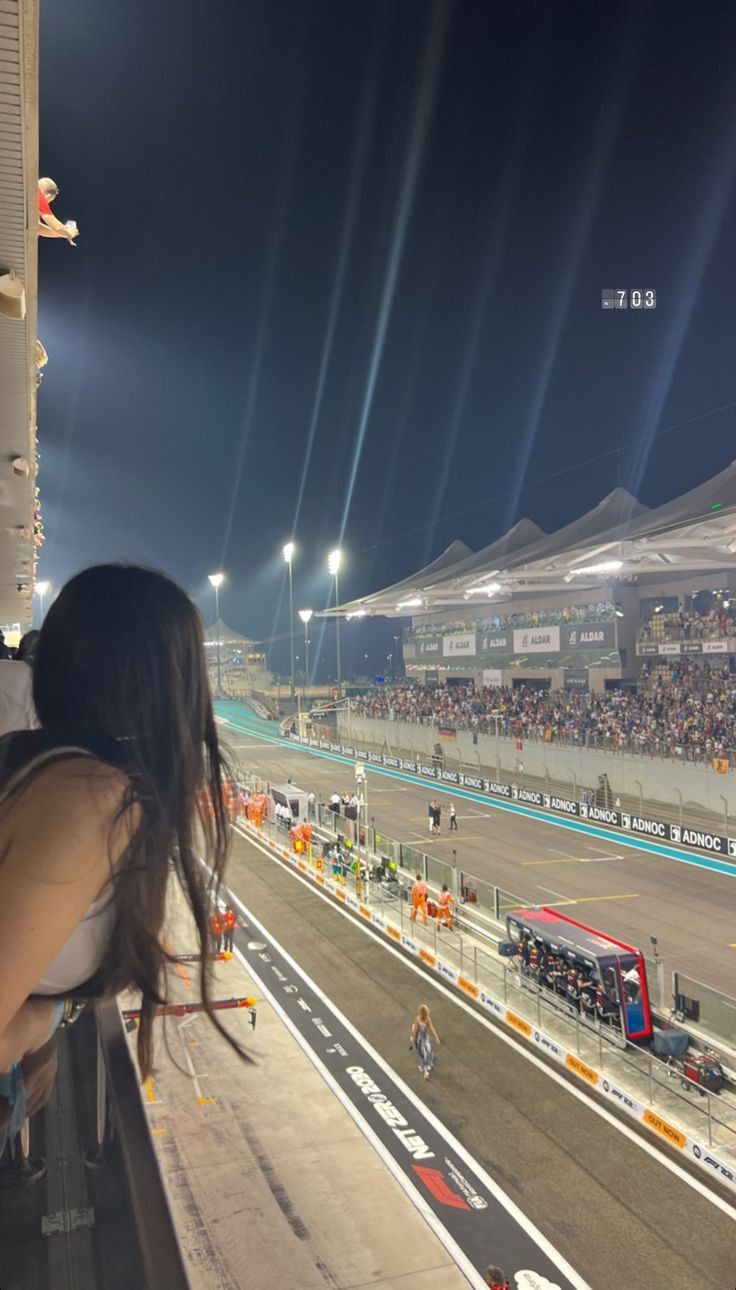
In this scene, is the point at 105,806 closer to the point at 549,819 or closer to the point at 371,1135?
the point at 371,1135

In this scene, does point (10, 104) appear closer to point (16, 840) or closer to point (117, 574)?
point (117, 574)

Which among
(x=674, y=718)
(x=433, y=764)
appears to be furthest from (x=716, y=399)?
(x=433, y=764)

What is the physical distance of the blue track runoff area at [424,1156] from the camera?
779 cm

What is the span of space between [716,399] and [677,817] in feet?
71.4

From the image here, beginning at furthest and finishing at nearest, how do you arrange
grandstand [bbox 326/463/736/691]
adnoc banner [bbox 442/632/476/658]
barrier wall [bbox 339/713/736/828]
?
adnoc banner [bbox 442/632/476/658] → grandstand [bbox 326/463/736/691] → barrier wall [bbox 339/713/736/828]

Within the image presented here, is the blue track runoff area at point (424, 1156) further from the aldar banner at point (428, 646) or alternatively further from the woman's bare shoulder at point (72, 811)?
the aldar banner at point (428, 646)

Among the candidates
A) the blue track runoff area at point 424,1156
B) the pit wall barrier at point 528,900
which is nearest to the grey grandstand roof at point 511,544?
the pit wall barrier at point 528,900

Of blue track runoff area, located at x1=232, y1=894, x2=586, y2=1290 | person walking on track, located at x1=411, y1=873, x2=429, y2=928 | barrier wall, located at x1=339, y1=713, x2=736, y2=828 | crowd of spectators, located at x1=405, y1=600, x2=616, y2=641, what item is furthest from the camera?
crowd of spectators, located at x1=405, y1=600, x2=616, y2=641

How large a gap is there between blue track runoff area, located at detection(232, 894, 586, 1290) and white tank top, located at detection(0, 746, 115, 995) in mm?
7994

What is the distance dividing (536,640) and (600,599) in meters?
5.33

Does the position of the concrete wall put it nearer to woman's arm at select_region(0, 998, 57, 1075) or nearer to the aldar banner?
the aldar banner

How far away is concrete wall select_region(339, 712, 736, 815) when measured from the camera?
24.0 m

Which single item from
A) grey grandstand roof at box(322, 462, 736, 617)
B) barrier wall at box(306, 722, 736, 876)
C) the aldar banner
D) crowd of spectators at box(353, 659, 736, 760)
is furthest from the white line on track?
the aldar banner

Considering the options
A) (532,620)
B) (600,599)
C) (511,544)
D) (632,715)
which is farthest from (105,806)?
(511,544)
